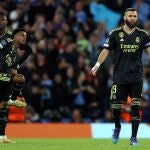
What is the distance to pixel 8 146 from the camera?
1283 centimetres

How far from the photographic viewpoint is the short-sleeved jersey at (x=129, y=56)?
13.4 m

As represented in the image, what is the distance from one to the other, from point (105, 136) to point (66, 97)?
2647 mm

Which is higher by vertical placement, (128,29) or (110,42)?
(128,29)

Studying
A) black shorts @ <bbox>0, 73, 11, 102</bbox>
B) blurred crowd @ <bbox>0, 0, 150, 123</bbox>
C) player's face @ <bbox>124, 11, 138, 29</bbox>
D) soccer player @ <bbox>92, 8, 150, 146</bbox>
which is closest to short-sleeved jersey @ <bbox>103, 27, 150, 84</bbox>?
soccer player @ <bbox>92, 8, 150, 146</bbox>

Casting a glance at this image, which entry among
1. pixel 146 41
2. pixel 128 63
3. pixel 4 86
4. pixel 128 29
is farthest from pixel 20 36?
pixel 146 41

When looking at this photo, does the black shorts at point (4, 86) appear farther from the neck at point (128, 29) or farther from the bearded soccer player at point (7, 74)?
the neck at point (128, 29)

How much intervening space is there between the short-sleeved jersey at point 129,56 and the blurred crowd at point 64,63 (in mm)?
6062

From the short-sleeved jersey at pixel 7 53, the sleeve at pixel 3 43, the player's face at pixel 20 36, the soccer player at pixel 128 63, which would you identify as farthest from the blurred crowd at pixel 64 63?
the soccer player at pixel 128 63

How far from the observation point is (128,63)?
13445 millimetres

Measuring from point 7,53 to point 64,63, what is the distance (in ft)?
24.0

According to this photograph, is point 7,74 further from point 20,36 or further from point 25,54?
point 25,54

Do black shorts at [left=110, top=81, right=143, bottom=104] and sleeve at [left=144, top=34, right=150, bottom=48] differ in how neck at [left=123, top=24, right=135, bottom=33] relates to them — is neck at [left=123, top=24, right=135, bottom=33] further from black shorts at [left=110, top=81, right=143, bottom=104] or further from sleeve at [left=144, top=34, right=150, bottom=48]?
black shorts at [left=110, top=81, right=143, bottom=104]

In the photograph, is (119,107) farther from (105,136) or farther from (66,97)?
(66,97)

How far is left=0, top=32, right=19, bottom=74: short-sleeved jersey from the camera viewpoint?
44.2 ft
